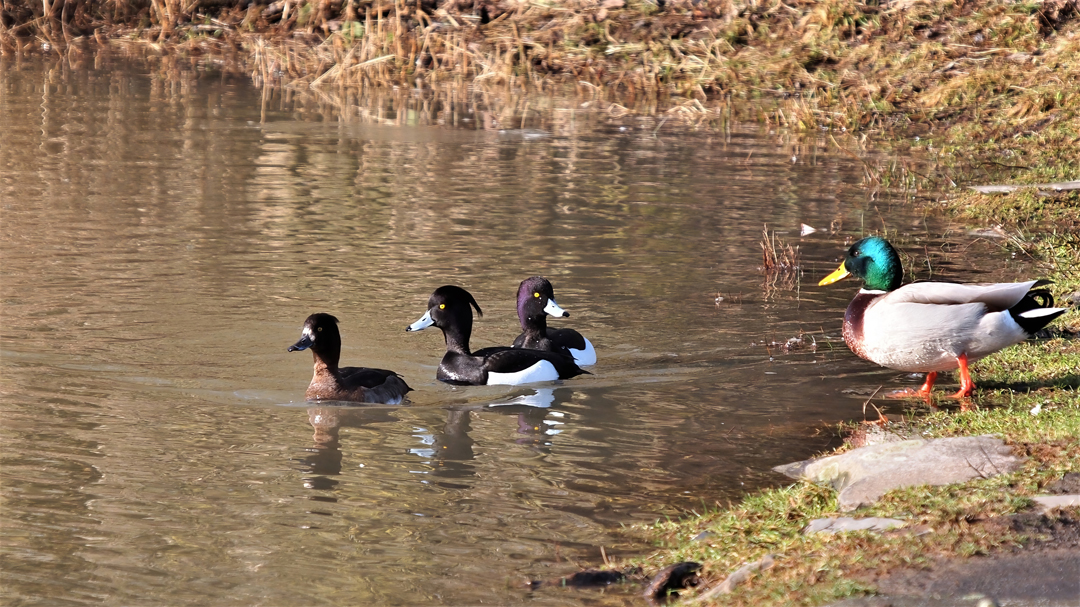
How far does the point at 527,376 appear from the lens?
28.6 feet

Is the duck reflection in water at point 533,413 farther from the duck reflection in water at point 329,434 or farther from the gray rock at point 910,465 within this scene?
the gray rock at point 910,465

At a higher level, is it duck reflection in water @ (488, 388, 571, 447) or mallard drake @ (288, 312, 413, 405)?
mallard drake @ (288, 312, 413, 405)

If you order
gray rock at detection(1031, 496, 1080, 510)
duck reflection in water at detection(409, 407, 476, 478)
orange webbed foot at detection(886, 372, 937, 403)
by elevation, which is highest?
gray rock at detection(1031, 496, 1080, 510)

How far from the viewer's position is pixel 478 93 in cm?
2133

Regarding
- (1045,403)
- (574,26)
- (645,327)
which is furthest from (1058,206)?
(574,26)

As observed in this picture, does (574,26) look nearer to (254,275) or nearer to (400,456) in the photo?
(254,275)

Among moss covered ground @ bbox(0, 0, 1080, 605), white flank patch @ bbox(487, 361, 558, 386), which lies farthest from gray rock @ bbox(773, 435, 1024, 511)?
white flank patch @ bbox(487, 361, 558, 386)

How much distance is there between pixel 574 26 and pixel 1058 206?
11.7 m

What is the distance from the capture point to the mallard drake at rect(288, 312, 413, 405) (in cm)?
810

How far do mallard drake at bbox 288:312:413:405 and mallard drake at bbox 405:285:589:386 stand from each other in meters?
0.69

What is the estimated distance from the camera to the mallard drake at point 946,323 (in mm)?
7195

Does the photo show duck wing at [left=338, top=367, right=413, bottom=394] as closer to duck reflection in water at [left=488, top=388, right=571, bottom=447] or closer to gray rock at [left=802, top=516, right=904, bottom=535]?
duck reflection in water at [left=488, top=388, right=571, bottom=447]

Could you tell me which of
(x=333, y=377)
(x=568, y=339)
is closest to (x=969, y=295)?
(x=568, y=339)

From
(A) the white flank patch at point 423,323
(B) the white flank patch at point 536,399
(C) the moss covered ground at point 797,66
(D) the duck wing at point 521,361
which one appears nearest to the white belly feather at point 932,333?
(C) the moss covered ground at point 797,66
